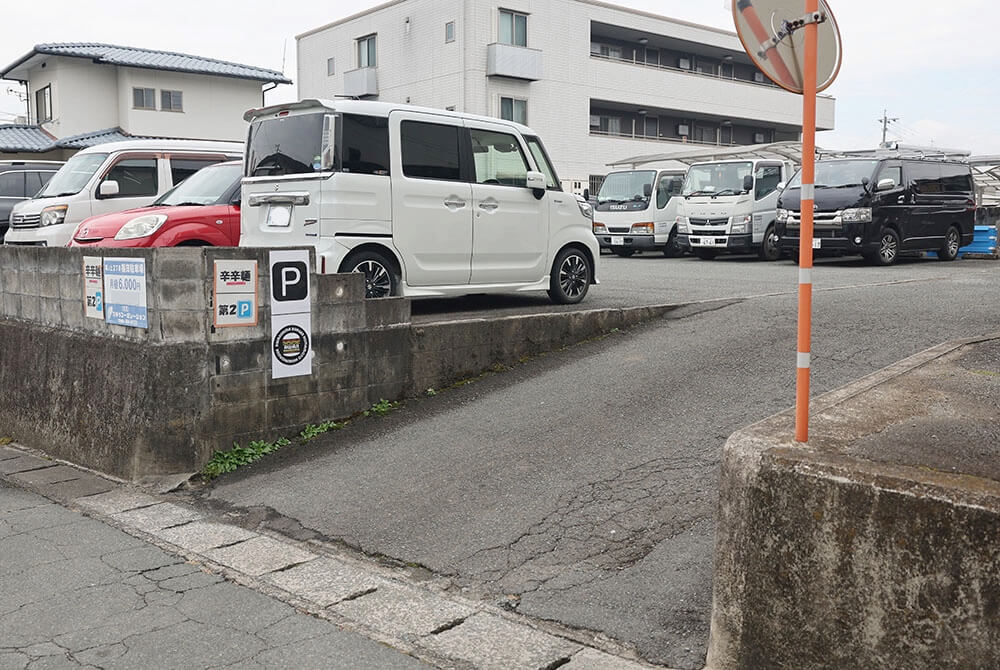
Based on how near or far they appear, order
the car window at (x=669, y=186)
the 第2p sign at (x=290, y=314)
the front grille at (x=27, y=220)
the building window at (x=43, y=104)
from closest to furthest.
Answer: the 第2p sign at (x=290, y=314)
the front grille at (x=27, y=220)
the car window at (x=669, y=186)
the building window at (x=43, y=104)

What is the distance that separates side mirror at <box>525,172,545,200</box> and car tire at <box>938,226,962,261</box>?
38.0 ft

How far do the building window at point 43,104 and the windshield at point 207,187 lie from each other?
90.2ft

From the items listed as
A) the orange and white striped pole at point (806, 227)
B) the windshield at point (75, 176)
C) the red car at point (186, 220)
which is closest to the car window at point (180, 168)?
the windshield at point (75, 176)

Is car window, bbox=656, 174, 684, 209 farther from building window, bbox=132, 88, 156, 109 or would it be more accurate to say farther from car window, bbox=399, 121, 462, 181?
building window, bbox=132, 88, 156, 109

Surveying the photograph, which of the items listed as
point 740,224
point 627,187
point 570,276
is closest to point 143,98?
point 627,187

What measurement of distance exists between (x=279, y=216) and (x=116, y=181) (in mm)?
5270

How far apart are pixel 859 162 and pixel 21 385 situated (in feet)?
46.5

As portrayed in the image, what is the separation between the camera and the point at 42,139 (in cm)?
3253

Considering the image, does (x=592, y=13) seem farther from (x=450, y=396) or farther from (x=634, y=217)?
(x=450, y=396)

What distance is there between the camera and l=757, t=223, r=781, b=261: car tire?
61.6 feet

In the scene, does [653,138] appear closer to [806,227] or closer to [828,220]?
[828,220]

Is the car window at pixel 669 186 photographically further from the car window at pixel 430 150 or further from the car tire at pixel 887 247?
the car window at pixel 430 150

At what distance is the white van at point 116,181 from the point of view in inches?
478

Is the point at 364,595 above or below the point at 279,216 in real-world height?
below
